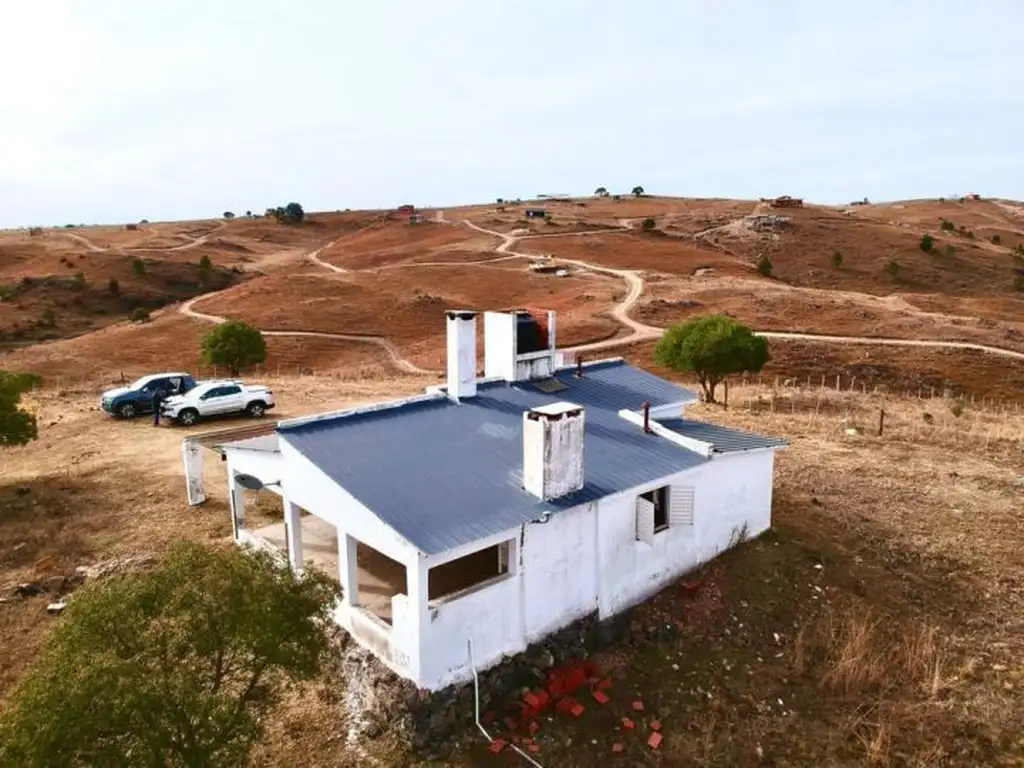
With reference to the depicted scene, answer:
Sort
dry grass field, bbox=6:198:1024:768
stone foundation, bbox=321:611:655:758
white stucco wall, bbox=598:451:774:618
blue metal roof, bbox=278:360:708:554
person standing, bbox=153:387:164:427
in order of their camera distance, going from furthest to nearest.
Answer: person standing, bbox=153:387:164:427
white stucco wall, bbox=598:451:774:618
dry grass field, bbox=6:198:1024:768
blue metal roof, bbox=278:360:708:554
stone foundation, bbox=321:611:655:758

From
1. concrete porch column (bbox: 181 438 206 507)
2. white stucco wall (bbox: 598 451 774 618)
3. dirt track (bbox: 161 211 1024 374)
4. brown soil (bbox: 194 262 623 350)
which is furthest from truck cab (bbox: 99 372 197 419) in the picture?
brown soil (bbox: 194 262 623 350)

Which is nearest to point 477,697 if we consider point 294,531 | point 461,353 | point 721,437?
point 294,531

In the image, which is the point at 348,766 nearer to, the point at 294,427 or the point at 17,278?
the point at 294,427

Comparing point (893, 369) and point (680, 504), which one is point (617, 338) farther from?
point (680, 504)

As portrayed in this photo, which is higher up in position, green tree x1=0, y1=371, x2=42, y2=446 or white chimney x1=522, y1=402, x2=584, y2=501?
white chimney x1=522, y1=402, x2=584, y2=501

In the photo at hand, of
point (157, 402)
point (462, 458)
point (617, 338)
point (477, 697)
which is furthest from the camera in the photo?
point (617, 338)

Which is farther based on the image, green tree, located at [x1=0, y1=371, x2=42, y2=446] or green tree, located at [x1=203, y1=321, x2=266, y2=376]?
green tree, located at [x1=203, y1=321, x2=266, y2=376]

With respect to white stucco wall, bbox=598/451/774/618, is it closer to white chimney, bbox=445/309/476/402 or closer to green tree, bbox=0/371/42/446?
white chimney, bbox=445/309/476/402
